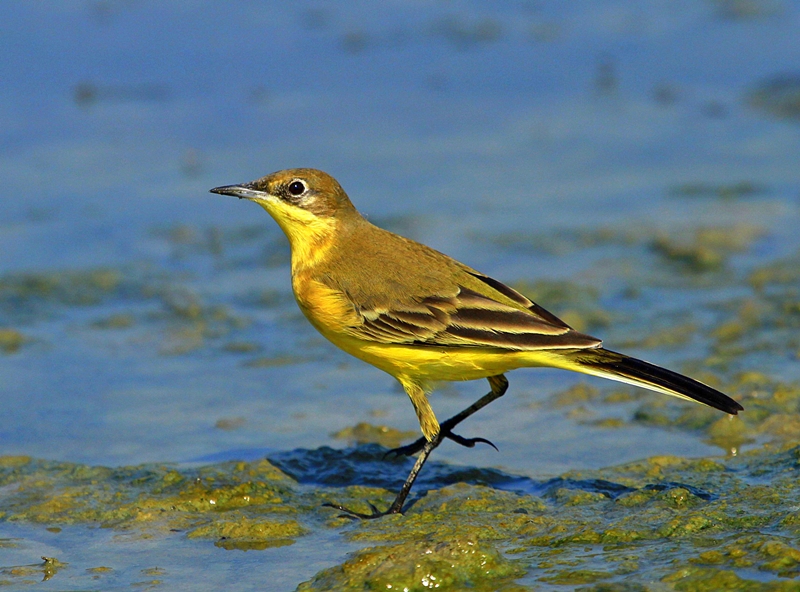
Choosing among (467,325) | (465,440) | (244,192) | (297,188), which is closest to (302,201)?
(297,188)

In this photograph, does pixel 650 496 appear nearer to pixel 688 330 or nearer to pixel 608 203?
pixel 688 330

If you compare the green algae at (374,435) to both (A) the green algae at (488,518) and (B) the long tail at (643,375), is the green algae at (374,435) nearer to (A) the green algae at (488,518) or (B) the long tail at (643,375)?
(A) the green algae at (488,518)

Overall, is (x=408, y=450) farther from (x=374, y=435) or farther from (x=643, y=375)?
(x=643, y=375)

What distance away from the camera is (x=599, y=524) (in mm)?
5586

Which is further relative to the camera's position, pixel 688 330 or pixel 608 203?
pixel 608 203

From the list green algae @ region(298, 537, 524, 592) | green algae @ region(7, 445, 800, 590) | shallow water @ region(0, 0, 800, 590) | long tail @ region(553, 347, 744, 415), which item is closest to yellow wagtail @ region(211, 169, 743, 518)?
long tail @ region(553, 347, 744, 415)

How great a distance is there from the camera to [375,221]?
1082cm

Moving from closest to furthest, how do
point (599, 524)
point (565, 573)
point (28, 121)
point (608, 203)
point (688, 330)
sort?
point (565, 573) < point (599, 524) < point (688, 330) < point (608, 203) < point (28, 121)

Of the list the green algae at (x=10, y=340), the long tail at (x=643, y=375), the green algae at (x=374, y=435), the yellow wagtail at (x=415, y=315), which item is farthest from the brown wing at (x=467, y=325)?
the green algae at (x=10, y=340)

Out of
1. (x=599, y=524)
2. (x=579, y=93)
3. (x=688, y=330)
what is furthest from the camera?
(x=579, y=93)

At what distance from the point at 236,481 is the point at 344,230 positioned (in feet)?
5.11

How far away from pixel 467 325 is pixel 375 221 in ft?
15.5

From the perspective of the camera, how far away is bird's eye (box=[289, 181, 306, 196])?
6.99 m

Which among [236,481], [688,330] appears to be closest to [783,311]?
[688,330]
